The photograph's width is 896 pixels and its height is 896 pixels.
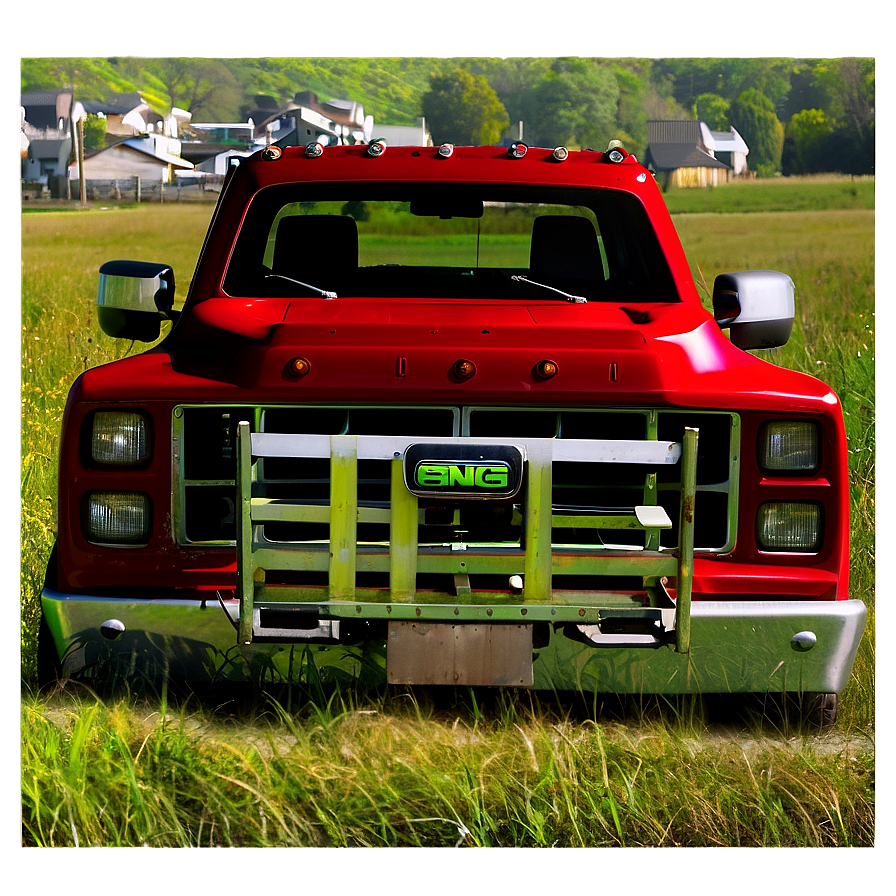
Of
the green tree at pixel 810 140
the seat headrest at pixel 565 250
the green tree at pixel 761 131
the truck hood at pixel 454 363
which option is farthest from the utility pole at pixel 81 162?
the truck hood at pixel 454 363

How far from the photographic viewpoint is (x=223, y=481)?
337cm

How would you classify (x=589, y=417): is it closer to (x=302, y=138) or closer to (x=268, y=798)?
(x=268, y=798)

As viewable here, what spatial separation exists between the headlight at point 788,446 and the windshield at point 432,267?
1004mm

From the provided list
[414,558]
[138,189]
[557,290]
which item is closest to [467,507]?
[414,558]

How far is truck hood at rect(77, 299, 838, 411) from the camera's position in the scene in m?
3.32

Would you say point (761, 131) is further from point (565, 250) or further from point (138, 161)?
point (138, 161)

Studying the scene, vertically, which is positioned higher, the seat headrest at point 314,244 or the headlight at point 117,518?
the seat headrest at point 314,244

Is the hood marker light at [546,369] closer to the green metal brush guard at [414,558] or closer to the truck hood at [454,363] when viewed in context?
the truck hood at [454,363]

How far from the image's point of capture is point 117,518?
345cm

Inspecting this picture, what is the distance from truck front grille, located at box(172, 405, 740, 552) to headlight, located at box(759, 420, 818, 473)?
91mm

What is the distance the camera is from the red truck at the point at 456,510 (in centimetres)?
312

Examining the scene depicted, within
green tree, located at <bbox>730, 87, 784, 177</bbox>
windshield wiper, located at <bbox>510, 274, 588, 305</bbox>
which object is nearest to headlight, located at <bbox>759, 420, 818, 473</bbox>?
windshield wiper, located at <bbox>510, 274, 588, 305</bbox>

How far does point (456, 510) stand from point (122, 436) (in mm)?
970

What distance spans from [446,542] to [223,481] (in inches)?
25.6
